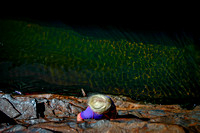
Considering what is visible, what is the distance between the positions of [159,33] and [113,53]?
10.3 ft

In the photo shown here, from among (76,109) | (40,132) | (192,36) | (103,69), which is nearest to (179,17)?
(192,36)

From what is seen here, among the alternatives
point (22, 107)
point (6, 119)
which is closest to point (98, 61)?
point (22, 107)

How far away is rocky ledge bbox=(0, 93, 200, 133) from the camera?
5.36 ft

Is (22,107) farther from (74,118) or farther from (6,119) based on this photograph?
(74,118)

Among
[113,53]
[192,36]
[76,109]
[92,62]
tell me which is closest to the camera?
[76,109]

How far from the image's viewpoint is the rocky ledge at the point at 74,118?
1.63m

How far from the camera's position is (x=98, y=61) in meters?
5.29

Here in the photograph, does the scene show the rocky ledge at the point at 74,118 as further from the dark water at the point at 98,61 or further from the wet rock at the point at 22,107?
the dark water at the point at 98,61

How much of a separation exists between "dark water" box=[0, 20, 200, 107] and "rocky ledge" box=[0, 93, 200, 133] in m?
0.81

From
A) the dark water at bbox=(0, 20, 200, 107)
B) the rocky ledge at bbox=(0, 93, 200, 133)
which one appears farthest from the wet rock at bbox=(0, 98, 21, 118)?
the dark water at bbox=(0, 20, 200, 107)

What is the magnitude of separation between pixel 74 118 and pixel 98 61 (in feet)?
9.86

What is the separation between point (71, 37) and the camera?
6512 millimetres

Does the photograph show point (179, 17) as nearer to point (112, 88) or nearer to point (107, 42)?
point (107, 42)

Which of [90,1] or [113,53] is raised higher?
[90,1]
